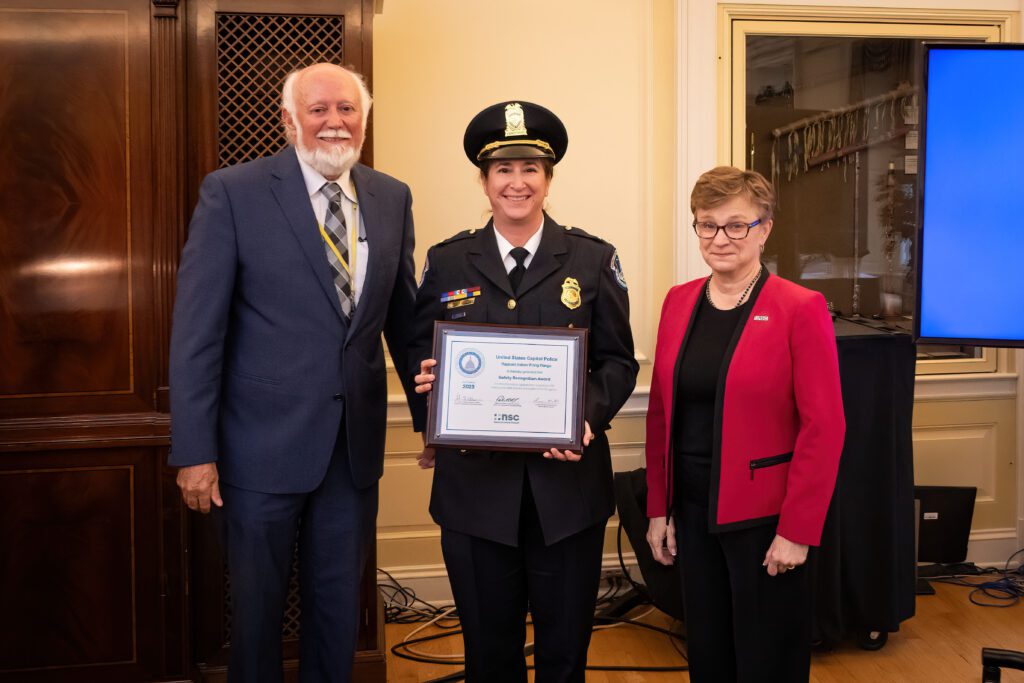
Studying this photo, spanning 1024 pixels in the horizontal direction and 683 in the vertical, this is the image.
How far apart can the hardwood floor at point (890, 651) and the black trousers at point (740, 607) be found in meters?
1.03

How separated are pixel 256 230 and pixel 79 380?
100 centimetres

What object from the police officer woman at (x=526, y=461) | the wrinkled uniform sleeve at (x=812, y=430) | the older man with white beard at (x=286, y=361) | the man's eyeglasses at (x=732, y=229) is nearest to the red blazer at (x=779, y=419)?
the wrinkled uniform sleeve at (x=812, y=430)

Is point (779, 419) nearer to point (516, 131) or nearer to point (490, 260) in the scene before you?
point (490, 260)

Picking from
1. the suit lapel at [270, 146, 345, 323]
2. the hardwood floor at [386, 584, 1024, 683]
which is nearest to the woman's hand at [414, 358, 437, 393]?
the suit lapel at [270, 146, 345, 323]

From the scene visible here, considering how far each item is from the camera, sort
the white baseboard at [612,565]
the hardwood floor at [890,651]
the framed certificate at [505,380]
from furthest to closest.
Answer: the white baseboard at [612,565], the hardwood floor at [890,651], the framed certificate at [505,380]

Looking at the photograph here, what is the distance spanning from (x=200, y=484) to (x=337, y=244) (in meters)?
0.62

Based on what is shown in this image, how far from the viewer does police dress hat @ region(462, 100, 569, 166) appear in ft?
6.89

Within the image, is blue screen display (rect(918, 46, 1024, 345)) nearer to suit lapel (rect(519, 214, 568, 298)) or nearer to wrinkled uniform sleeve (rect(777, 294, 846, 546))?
wrinkled uniform sleeve (rect(777, 294, 846, 546))

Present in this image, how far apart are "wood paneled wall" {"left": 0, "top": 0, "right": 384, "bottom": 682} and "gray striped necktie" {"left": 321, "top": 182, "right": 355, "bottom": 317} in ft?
2.24

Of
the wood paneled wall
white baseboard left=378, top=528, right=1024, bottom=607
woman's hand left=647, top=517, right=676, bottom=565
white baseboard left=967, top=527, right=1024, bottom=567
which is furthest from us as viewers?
white baseboard left=967, top=527, right=1024, bottom=567

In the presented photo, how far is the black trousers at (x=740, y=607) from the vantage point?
2.09 metres

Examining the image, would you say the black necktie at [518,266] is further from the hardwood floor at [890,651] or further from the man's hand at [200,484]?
the hardwood floor at [890,651]

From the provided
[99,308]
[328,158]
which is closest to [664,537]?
[328,158]

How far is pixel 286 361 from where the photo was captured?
2.12 m
